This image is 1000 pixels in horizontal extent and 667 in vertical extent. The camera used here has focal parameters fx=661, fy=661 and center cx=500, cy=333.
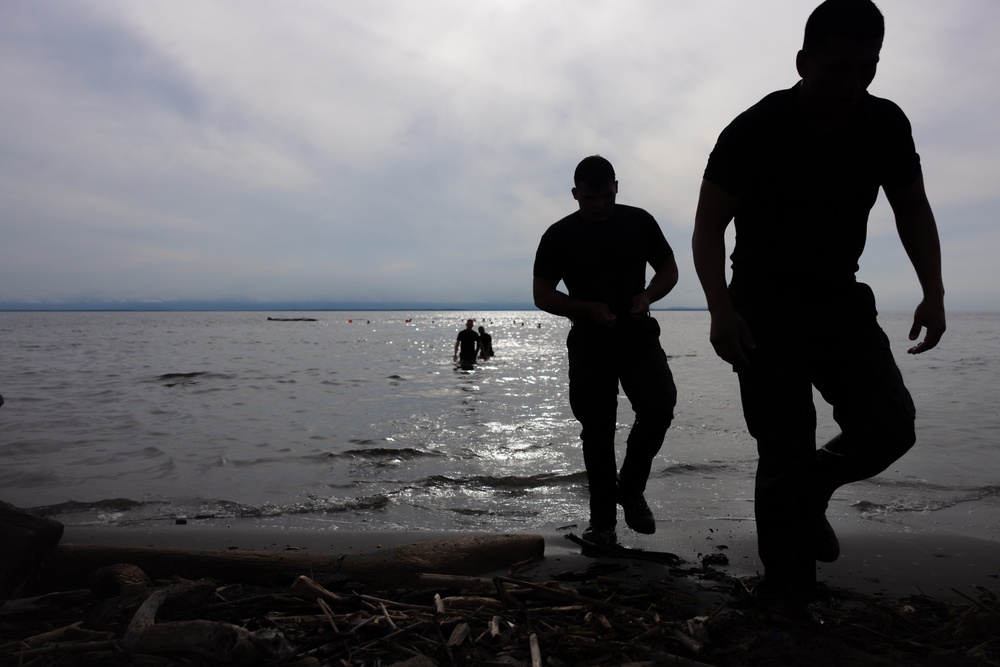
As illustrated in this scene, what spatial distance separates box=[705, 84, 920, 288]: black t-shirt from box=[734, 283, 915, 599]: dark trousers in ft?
0.59

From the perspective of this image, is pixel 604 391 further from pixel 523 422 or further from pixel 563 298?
pixel 523 422

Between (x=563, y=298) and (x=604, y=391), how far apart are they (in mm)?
623

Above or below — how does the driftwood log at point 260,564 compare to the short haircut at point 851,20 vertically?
below

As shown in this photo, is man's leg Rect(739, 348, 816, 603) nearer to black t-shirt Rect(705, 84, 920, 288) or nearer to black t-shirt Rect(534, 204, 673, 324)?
black t-shirt Rect(705, 84, 920, 288)

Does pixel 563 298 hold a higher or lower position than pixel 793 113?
lower

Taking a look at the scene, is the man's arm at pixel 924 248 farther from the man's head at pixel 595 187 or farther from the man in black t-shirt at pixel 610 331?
the man's head at pixel 595 187

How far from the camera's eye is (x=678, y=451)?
26.6ft

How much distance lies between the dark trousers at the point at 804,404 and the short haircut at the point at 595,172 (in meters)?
1.54

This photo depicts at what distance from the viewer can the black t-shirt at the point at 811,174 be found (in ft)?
8.54

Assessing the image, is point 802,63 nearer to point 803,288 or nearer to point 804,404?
point 803,288

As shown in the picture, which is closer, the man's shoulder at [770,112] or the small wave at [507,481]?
the man's shoulder at [770,112]

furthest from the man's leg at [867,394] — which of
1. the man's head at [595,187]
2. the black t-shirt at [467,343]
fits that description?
the black t-shirt at [467,343]

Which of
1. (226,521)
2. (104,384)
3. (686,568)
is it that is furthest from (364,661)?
(104,384)

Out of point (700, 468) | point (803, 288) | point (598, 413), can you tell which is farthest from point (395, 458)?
point (803, 288)
